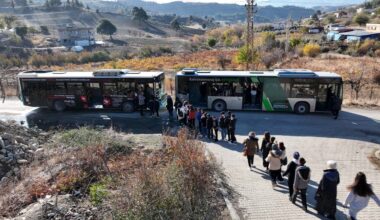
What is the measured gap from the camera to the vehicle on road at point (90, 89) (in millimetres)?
20422

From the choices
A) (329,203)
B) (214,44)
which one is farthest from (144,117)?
(214,44)

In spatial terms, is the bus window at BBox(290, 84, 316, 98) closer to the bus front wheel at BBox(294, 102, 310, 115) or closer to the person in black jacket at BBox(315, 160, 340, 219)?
the bus front wheel at BBox(294, 102, 310, 115)

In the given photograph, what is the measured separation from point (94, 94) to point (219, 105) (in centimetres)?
711

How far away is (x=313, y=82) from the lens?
19484 mm

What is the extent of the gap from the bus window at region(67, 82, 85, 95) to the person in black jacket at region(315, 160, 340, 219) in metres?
15.3

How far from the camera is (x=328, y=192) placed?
8695mm

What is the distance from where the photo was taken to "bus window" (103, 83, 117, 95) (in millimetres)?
20594

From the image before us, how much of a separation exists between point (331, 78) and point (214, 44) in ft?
203

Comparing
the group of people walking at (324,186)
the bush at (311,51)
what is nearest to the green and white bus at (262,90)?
the group of people walking at (324,186)

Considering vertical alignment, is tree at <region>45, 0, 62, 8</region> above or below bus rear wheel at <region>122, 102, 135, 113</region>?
above

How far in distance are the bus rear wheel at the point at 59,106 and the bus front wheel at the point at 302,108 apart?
13.2 meters

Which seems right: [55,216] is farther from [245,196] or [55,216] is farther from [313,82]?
[313,82]

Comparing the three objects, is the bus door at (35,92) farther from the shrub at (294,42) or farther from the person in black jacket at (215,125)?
the shrub at (294,42)

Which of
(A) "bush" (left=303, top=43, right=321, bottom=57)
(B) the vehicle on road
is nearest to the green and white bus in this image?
(B) the vehicle on road
